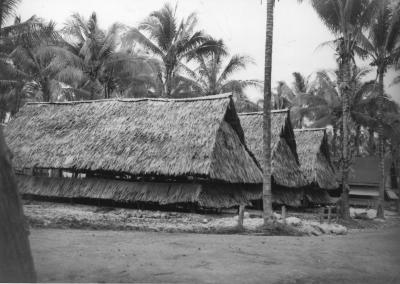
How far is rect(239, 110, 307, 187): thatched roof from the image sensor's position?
17.8m

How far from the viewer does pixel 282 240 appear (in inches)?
370

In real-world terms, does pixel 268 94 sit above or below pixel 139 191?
above

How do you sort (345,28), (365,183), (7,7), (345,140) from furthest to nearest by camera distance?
(365,183) < (345,140) < (345,28) < (7,7)

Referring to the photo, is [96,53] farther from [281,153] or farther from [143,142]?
[281,153]

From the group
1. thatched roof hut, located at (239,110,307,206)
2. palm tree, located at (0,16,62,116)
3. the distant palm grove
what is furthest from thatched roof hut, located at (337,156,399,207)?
palm tree, located at (0,16,62,116)

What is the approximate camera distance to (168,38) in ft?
63.0

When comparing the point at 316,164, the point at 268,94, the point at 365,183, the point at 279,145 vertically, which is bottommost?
the point at 365,183

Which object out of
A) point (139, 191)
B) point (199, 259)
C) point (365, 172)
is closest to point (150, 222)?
point (139, 191)

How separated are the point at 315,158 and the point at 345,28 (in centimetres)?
674

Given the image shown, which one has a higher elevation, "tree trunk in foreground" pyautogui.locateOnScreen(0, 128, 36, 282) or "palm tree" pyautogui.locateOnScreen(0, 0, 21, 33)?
"palm tree" pyautogui.locateOnScreen(0, 0, 21, 33)

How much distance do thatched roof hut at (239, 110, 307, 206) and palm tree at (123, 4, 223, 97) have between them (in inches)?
135

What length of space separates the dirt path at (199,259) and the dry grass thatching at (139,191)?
424 cm

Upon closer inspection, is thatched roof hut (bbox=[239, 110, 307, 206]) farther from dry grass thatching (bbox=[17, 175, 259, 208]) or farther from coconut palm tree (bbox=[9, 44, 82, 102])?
coconut palm tree (bbox=[9, 44, 82, 102])

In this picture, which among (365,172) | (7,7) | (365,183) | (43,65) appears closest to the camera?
(7,7)
